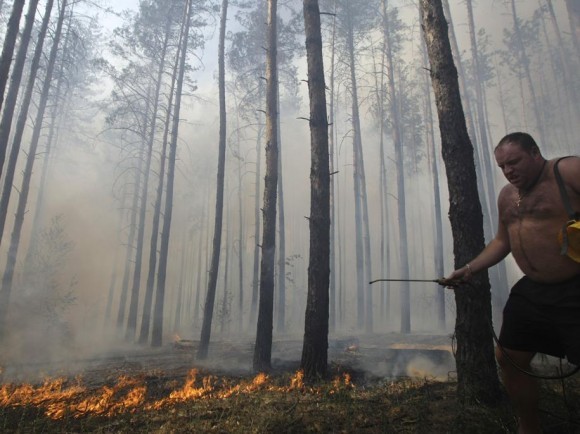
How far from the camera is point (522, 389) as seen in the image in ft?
8.80

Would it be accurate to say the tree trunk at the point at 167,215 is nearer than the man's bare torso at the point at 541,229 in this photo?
No

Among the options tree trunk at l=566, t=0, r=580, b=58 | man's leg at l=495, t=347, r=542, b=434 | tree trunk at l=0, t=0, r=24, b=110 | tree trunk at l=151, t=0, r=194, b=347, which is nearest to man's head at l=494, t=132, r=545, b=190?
man's leg at l=495, t=347, r=542, b=434

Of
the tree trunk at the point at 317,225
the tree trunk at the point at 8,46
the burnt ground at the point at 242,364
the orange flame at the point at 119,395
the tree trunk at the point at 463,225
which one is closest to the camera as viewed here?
the tree trunk at the point at 463,225

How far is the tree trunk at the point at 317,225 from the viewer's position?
6.36m

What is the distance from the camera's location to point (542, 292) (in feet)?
8.48

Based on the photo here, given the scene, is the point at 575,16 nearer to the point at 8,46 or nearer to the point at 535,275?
the point at 535,275

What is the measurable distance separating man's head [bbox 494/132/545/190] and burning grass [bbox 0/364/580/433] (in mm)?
2038

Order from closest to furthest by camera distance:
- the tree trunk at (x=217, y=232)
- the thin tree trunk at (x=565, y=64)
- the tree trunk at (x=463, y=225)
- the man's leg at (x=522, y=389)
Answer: the man's leg at (x=522, y=389), the tree trunk at (x=463, y=225), the tree trunk at (x=217, y=232), the thin tree trunk at (x=565, y=64)

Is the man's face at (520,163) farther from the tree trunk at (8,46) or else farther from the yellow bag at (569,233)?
the tree trunk at (8,46)

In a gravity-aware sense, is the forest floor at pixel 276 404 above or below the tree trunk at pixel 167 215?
below

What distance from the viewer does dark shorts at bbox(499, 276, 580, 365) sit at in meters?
2.41

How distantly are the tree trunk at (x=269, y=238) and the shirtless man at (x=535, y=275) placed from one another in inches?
233

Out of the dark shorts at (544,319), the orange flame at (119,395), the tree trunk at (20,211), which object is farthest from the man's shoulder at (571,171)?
the tree trunk at (20,211)

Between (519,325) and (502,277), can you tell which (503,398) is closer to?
(519,325)
